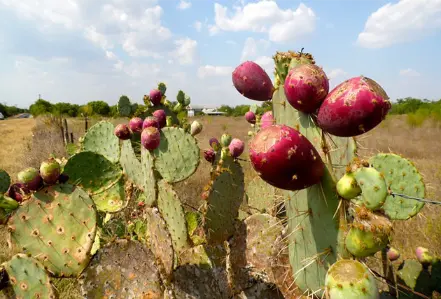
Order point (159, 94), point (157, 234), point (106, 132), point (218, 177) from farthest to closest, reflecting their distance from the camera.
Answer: point (106, 132) < point (159, 94) < point (218, 177) < point (157, 234)

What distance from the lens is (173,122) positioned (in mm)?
2816

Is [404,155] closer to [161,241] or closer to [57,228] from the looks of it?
[161,241]

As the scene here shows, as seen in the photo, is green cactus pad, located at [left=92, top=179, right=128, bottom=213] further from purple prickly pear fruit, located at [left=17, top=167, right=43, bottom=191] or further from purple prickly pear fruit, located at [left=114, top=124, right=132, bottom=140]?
purple prickly pear fruit, located at [left=17, top=167, right=43, bottom=191]

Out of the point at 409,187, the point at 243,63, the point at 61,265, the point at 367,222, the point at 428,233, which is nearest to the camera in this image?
the point at 367,222

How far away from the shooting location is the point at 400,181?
1.83 m

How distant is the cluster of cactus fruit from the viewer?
692mm

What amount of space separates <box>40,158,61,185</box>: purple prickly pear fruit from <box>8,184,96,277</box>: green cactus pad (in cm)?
4

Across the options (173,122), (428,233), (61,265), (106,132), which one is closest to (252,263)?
(61,265)

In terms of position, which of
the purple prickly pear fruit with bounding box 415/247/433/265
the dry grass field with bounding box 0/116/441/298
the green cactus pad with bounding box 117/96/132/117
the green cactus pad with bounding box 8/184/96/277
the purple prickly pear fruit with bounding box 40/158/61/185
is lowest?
the dry grass field with bounding box 0/116/441/298

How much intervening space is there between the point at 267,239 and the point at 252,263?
153mm

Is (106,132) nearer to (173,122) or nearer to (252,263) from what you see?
(173,122)

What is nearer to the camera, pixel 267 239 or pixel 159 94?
pixel 267 239

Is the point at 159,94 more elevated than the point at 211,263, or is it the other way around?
the point at 159,94

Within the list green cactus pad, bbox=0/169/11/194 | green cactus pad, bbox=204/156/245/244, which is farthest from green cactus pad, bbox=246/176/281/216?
green cactus pad, bbox=0/169/11/194
